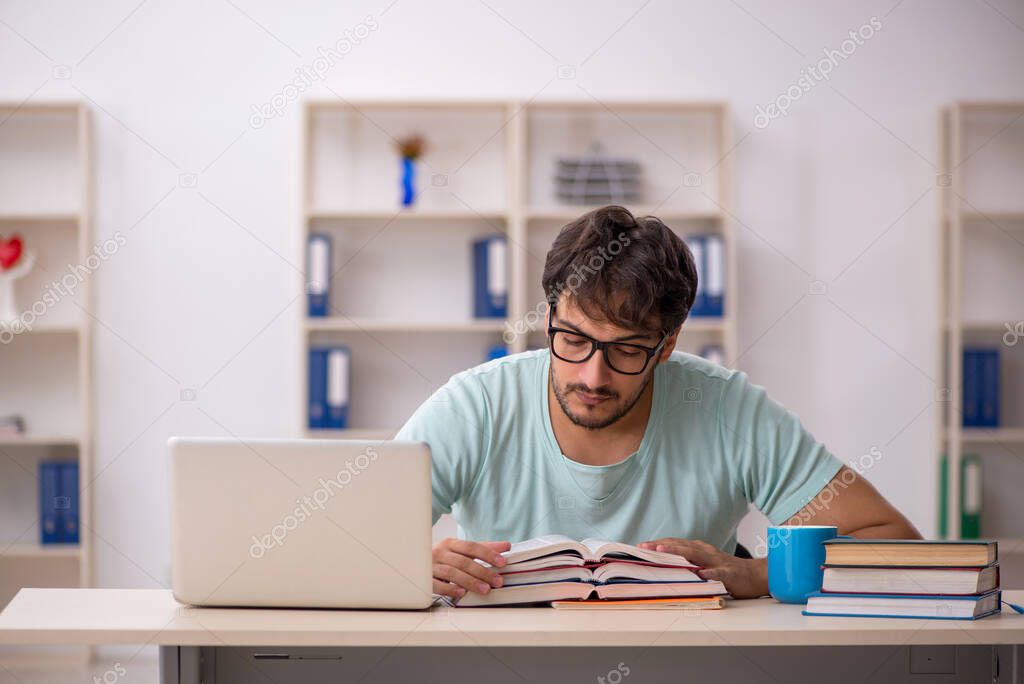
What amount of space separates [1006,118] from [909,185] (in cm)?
44

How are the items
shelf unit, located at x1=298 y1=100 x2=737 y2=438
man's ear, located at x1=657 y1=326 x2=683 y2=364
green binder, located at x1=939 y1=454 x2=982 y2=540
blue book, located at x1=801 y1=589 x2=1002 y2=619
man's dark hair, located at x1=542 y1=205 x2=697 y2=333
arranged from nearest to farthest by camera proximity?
blue book, located at x1=801 y1=589 x2=1002 y2=619
man's dark hair, located at x1=542 y1=205 x2=697 y2=333
man's ear, located at x1=657 y1=326 x2=683 y2=364
green binder, located at x1=939 y1=454 x2=982 y2=540
shelf unit, located at x1=298 y1=100 x2=737 y2=438

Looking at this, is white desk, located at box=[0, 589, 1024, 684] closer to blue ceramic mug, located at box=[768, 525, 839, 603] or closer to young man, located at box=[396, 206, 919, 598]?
blue ceramic mug, located at box=[768, 525, 839, 603]

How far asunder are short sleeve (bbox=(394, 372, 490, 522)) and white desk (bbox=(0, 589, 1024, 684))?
0.44 meters

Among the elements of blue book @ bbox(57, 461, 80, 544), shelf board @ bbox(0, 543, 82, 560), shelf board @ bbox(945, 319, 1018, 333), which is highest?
shelf board @ bbox(945, 319, 1018, 333)

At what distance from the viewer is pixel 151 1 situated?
3885 mm

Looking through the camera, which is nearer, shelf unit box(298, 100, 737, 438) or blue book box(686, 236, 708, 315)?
blue book box(686, 236, 708, 315)

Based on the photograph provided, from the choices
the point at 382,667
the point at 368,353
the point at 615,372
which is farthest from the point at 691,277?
the point at 368,353

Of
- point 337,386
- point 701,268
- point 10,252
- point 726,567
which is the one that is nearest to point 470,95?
A: point 701,268

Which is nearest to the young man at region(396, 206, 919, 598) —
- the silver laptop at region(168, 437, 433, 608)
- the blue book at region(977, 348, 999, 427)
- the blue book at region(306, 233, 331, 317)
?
the silver laptop at region(168, 437, 433, 608)

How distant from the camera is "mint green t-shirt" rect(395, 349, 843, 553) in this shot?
185 cm

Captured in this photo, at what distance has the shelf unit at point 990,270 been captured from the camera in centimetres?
386

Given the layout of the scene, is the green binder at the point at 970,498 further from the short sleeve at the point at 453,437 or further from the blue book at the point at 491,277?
the short sleeve at the point at 453,437

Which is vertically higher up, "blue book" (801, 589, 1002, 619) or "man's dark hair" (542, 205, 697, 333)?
"man's dark hair" (542, 205, 697, 333)

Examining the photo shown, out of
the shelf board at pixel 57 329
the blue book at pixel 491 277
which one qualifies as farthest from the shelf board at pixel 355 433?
the shelf board at pixel 57 329
